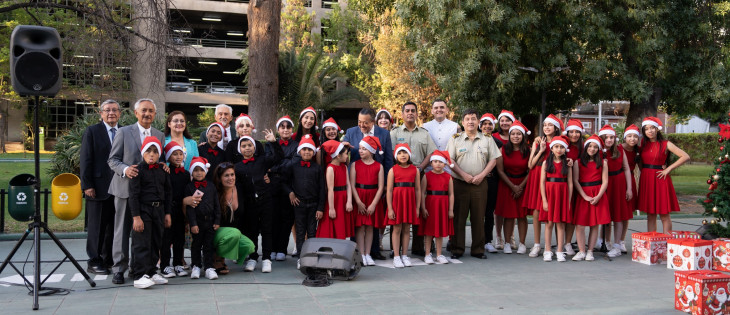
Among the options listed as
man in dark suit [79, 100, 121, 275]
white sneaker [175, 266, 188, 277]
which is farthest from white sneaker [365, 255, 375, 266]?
man in dark suit [79, 100, 121, 275]

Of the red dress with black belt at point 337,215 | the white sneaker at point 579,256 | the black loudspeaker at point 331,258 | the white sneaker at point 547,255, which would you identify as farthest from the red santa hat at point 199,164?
the white sneaker at point 579,256

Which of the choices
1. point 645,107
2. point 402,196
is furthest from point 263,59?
point 645,107

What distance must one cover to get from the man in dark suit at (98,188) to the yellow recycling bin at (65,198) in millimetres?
1024

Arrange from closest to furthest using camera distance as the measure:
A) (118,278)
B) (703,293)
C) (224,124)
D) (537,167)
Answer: (703,293), (118,278), (224,124), (537,167)

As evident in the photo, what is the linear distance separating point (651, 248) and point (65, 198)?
A: 25.2 feet

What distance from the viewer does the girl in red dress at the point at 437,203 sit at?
779cm

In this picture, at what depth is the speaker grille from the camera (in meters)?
5.89

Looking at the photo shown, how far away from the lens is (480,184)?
8188 millimetres

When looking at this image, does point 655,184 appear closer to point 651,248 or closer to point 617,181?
point 617,181

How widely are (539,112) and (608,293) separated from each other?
10612mm

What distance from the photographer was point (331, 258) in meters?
6.73

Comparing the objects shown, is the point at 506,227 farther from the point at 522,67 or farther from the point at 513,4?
the point at 513,4

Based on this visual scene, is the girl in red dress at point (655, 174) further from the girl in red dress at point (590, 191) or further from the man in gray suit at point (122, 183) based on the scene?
the man in gray suit at point (122, 183)

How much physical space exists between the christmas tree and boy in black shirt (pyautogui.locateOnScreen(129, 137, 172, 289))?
7.13 m
